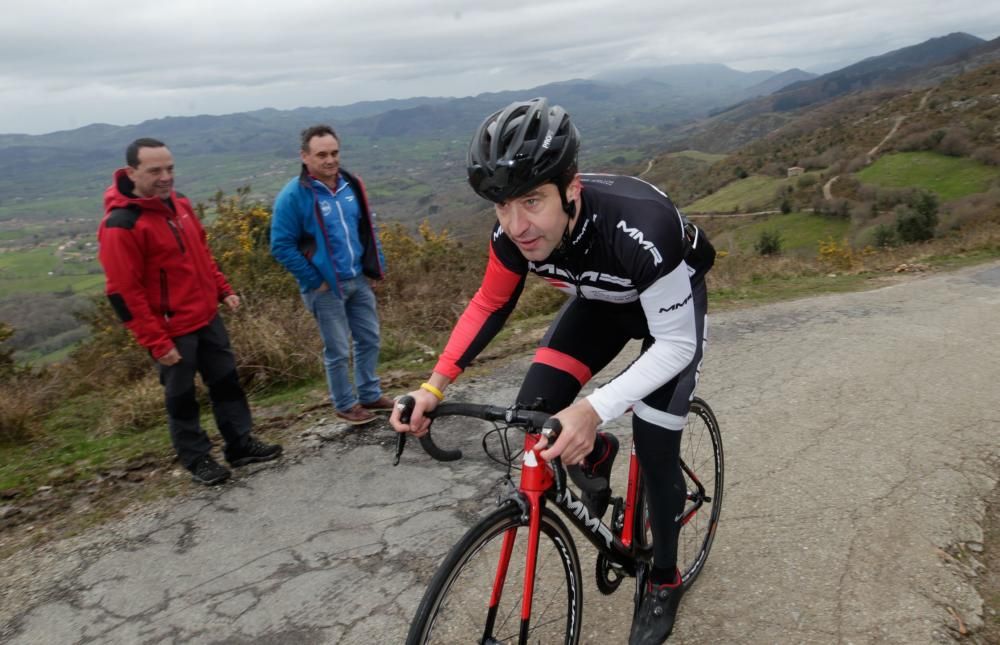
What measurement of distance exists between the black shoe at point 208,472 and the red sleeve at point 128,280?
A: 87 centimetres

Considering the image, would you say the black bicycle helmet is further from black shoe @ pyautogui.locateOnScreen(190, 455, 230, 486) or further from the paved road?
black shoe @ pyautogui.locateOnScreen(190, 455, 230, 486)

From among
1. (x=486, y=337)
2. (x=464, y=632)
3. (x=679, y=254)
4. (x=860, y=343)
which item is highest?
(x=679, y=254)

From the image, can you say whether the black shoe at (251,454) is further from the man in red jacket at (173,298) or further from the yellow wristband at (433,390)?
the yellow wristband at (433,390)

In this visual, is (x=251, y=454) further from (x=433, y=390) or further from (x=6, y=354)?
(x=6, y=354)

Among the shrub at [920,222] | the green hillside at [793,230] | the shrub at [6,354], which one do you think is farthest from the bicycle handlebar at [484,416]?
the green hillside at [793,230]

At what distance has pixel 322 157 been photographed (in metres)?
4.49

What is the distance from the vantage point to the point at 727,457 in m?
4.09

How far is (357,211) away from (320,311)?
0.83 meters

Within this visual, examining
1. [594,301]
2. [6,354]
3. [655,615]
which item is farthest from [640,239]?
[6,354]

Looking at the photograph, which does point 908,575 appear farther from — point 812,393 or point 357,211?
point 357,211

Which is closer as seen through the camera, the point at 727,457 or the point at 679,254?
the point at 679,254

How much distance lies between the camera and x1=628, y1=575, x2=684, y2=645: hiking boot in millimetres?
2562

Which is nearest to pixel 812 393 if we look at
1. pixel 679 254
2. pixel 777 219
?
pixel 679 254

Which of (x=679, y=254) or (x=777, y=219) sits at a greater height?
(x=679, y=254)
